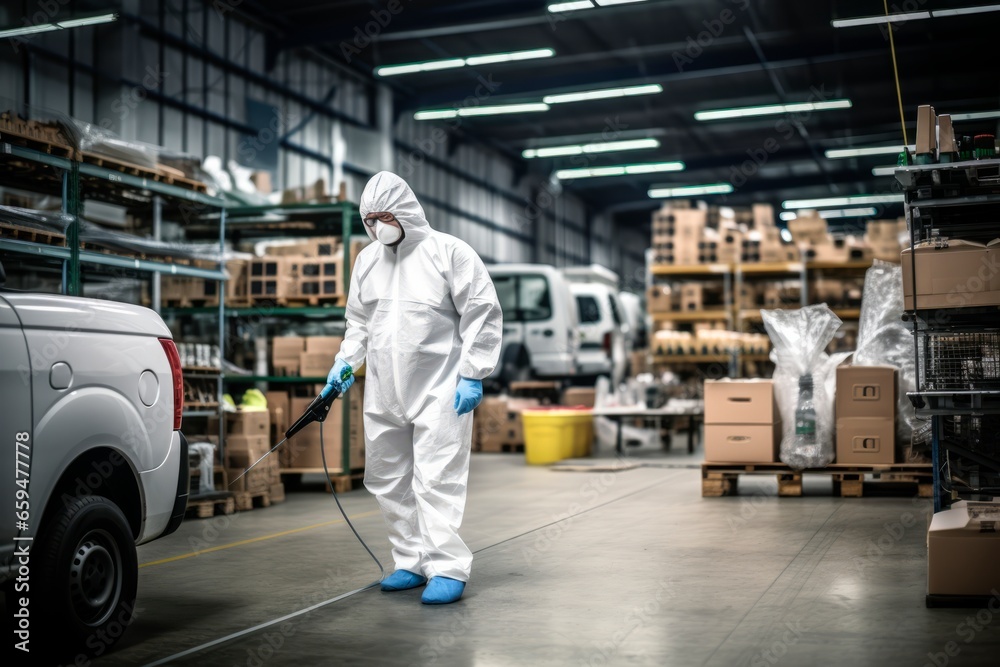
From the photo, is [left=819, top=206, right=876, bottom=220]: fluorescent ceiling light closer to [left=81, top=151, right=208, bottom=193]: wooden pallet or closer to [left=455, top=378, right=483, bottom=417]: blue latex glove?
[left=81, top=151, right=208, bottom=193]: wooden pallet

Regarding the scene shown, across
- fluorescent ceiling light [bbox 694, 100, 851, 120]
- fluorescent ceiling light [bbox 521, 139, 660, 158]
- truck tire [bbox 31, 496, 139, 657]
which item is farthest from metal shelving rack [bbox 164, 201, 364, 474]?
fluorescent ceiling light [bbox 521, 139, 660, 158]

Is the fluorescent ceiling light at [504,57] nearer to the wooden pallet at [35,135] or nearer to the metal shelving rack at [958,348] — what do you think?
the wooden pallet at [35,135]

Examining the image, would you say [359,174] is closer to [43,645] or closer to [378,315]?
[378,315]

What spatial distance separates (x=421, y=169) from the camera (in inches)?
871

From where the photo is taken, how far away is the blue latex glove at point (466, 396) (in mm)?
4500

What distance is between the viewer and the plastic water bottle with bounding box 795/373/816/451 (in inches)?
316

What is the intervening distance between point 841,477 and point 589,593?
13.9 ft

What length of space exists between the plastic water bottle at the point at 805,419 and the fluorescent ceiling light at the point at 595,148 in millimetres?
14740

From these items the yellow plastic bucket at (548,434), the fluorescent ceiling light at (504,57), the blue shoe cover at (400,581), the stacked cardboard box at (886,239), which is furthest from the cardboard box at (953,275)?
the fluorescent ceiling light at (504,57)

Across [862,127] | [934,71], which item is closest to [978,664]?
[934,71]

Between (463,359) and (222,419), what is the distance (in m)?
4.15

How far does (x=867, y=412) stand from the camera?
7973mm

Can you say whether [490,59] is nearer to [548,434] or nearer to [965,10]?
[548,434]

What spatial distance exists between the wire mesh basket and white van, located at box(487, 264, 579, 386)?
378 inches
